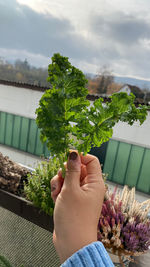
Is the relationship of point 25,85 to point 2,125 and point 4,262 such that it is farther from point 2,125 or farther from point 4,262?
point 4,262

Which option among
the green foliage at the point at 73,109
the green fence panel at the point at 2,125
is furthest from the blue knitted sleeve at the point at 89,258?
the green fence panel at the point at 2,125

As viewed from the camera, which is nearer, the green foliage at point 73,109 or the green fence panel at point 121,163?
the green foliage at point 73,109

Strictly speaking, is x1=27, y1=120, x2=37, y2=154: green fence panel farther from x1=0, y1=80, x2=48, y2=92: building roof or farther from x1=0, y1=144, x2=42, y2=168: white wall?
x1=0, y1=80, x2=48, y2=92: building roof

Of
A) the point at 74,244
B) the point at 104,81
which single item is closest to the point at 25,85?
the point at 74,244

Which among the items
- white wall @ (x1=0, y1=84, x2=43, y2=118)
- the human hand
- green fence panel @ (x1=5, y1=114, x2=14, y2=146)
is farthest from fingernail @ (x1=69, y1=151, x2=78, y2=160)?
green fence panel @ (x1=5, y1=114, x2=14, y2=146)

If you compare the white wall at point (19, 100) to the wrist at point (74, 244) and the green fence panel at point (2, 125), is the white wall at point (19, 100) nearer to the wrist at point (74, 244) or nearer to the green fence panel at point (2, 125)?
the green fence panel at point (2, 125)

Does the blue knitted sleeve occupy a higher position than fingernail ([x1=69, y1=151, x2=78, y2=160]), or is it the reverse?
fingernail ([x1=69, y1=151, x2=78, y2=160])
